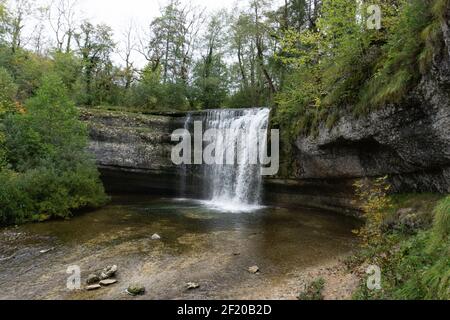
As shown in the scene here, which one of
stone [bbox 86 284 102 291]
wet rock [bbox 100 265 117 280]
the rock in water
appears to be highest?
the rock in water

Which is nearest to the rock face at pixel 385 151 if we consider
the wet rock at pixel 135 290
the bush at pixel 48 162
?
the wet rock at pixel 135 290

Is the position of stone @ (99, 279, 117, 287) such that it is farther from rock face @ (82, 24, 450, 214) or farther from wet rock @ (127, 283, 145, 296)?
rock face @ (82, 24, 450, 214)

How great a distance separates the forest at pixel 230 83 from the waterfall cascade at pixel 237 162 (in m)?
1.62

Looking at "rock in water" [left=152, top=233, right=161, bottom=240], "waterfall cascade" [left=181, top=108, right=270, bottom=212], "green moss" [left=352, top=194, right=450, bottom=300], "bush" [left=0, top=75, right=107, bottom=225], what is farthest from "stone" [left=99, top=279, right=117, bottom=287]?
"waterfall cascade" [left=181, top=108, right=270, bottom=212]

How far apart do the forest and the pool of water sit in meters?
1.94

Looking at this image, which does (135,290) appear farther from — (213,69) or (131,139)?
(213,69)

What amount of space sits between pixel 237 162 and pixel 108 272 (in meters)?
11.8

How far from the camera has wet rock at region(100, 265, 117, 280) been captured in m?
6.87

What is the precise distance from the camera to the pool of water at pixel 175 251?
641 centimetres

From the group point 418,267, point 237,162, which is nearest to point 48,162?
point 237,162

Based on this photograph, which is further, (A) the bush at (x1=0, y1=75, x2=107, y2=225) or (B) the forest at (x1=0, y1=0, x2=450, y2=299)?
(A) the bush at (x1=0, y1=75, x2=107, y2=225)

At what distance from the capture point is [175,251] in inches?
345

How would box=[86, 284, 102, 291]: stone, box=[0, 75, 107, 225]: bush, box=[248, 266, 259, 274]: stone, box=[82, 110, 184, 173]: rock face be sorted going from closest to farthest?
box=[86, 284, 102, 291]: stone < box=[248, 266, 259, 274]: stone < box=[0, 75, 107, 225]: bush < box=[82, 110, 184, 173]: rock face

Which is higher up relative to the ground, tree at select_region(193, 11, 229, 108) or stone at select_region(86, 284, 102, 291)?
tree at select_region(193, 11, 229, 108)
